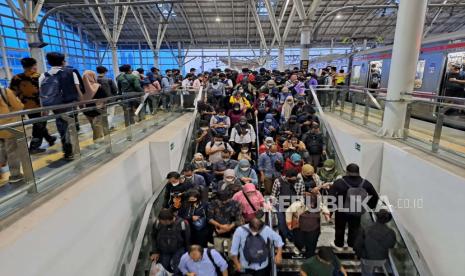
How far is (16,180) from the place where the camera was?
3.19 meters

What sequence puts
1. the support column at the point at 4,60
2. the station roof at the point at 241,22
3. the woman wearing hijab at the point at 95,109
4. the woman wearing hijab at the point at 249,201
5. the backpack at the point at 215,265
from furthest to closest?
the station roof at the point at 241,22 → the support column at the point at 4,60 → the woman wearing hijab at the point at 249,201 → the woman wearing hijab at the point at 95,109 → the backpack at the point at 215,265

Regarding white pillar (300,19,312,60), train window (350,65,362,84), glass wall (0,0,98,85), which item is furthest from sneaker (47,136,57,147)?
white pillar (300,19,312,60)

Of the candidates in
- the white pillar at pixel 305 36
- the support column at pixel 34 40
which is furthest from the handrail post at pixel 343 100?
the support column at pixel 34 40

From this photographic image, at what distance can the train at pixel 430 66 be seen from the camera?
5.29 metres

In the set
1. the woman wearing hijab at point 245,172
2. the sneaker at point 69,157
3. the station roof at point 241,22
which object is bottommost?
the woman wearing hijab at point 245,172

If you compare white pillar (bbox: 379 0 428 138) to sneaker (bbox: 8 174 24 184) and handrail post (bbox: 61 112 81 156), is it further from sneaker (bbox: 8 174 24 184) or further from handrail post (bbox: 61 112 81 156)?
sneaker (bbox: 8 174 24 184)

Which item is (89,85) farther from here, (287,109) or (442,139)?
(442,139)

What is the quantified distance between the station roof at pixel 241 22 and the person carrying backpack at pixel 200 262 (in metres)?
28.2

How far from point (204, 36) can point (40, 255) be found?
3868cm

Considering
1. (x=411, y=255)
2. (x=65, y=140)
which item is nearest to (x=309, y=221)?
(x=411, y=255)

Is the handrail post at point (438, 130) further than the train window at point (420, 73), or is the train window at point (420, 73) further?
the train window at point (420, 73)

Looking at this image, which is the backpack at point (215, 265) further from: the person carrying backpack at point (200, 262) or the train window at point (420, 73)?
the train window at point (420, 73)

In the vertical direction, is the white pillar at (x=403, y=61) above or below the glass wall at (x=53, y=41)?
below

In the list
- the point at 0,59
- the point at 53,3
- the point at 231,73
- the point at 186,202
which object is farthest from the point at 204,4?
the point at 186,202
